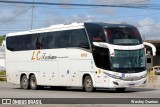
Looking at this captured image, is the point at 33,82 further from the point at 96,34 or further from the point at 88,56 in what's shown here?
the point at 96,34

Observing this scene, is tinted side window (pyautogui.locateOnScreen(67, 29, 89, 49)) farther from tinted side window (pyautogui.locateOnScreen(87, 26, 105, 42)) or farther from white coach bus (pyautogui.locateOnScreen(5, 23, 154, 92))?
tinted side window (pyautogui.locateOnScreen(87, 26, 105, 42))

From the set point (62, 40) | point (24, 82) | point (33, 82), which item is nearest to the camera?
point (62, 40)

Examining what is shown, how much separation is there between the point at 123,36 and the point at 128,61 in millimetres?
1403

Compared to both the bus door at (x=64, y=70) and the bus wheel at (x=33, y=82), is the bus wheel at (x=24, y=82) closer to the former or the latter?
the bus wheel at (x=33, y=82)

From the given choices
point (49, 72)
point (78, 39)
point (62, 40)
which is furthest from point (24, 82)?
point (78, 39)

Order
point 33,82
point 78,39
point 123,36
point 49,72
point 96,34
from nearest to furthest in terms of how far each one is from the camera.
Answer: point 96,34 → point 123,36 → point 78,39 → point 49,72 → point 33,82

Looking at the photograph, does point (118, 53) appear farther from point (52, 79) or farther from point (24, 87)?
point (24, 87)

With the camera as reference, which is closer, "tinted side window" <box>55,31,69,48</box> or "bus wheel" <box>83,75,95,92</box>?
"bus wheel" <box>83,75,95,92</box>

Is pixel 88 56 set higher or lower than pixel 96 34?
lower

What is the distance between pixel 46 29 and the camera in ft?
100

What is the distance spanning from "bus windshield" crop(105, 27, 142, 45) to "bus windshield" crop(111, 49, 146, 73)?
524 mm

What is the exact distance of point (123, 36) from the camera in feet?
88.1

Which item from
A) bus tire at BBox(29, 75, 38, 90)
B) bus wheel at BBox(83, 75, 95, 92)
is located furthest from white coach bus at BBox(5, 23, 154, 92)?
bus tire at BBox(29, 75, 38, 90)

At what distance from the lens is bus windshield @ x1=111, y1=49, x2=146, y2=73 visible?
86.2 ft
